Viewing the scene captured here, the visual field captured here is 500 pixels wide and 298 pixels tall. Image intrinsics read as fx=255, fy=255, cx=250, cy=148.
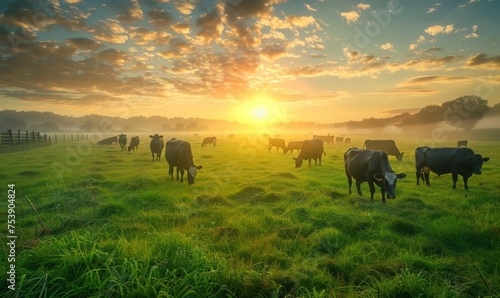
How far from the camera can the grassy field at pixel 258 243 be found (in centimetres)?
395

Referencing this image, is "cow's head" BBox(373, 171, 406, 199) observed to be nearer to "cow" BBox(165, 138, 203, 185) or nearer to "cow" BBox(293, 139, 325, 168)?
"cow" BBox(165, 138, 203, 185)

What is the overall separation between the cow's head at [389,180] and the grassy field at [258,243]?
61cm

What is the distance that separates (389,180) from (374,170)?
0.97 m

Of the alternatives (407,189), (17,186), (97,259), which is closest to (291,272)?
(97,259)

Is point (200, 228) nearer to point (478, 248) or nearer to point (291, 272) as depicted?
point (291, 272)

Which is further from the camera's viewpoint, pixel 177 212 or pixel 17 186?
pixel 17 186

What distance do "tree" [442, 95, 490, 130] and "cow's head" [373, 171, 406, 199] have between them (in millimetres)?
80239

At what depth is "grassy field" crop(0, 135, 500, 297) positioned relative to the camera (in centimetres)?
395

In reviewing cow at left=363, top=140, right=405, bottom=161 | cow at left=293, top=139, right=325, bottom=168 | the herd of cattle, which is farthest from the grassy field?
cow at left=363, top=140, right=405, bottom=161

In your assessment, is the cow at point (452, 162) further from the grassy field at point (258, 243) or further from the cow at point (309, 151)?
the cow at point (309, 151)

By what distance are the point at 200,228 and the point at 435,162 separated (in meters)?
13.1

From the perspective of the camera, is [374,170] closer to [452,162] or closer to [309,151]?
[452,162]

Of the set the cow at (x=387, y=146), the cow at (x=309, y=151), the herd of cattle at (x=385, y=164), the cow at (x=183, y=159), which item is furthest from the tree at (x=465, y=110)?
the cow at (x=183, y=159)

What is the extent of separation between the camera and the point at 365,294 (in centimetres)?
413
